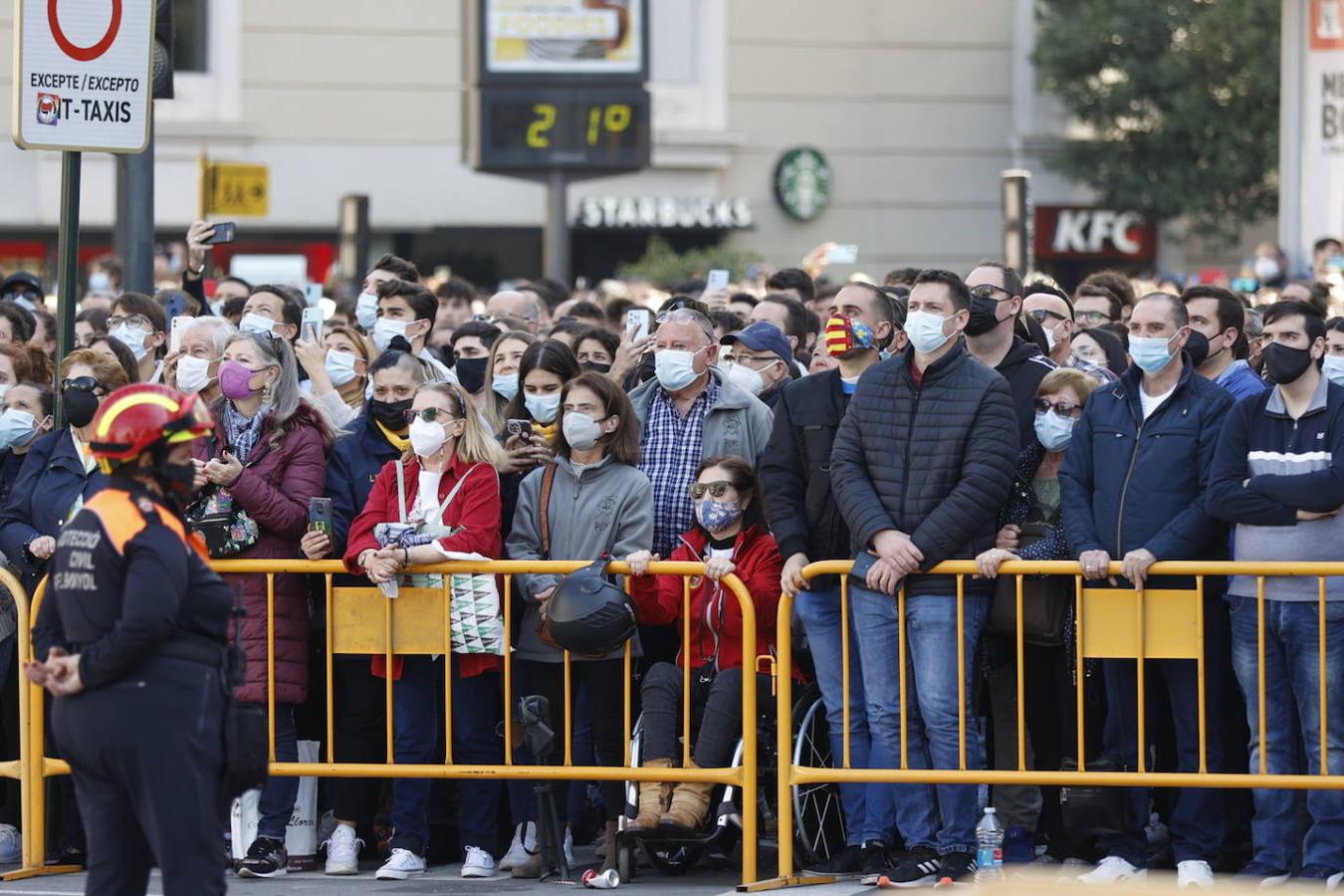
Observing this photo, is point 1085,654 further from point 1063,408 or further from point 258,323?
point 258,323

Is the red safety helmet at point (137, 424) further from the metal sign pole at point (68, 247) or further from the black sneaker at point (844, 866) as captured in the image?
the black sneaker at point (844, 866)

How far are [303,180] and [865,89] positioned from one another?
695cm

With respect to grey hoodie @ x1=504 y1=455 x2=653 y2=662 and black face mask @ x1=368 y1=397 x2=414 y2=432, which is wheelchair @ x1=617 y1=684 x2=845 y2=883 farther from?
black face mask @ x1=368 y1=397 x2=414 y2=432

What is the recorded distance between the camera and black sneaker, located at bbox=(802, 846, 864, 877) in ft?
28.6

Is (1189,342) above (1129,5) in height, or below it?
below

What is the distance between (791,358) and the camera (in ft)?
34.6

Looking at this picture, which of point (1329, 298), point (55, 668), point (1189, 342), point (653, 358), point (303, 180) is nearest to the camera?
point (55, 668)

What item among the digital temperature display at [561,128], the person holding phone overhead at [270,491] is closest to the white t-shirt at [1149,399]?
the person holding phone overhead at [270,491]

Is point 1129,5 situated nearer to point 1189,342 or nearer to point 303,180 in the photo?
point 303,180

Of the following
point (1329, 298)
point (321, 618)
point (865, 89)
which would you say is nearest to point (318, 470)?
point (321, 618)

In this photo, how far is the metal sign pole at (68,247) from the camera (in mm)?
9312

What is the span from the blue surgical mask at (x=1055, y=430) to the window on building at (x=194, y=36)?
19.6 meters

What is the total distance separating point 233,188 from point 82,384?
850 centimetres

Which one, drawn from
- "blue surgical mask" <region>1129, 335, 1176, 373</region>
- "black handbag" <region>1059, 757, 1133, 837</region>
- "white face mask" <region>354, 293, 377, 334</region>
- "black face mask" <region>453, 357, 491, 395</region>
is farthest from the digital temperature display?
"black handbag" <region>1059, 757, 1133, 837</region>
